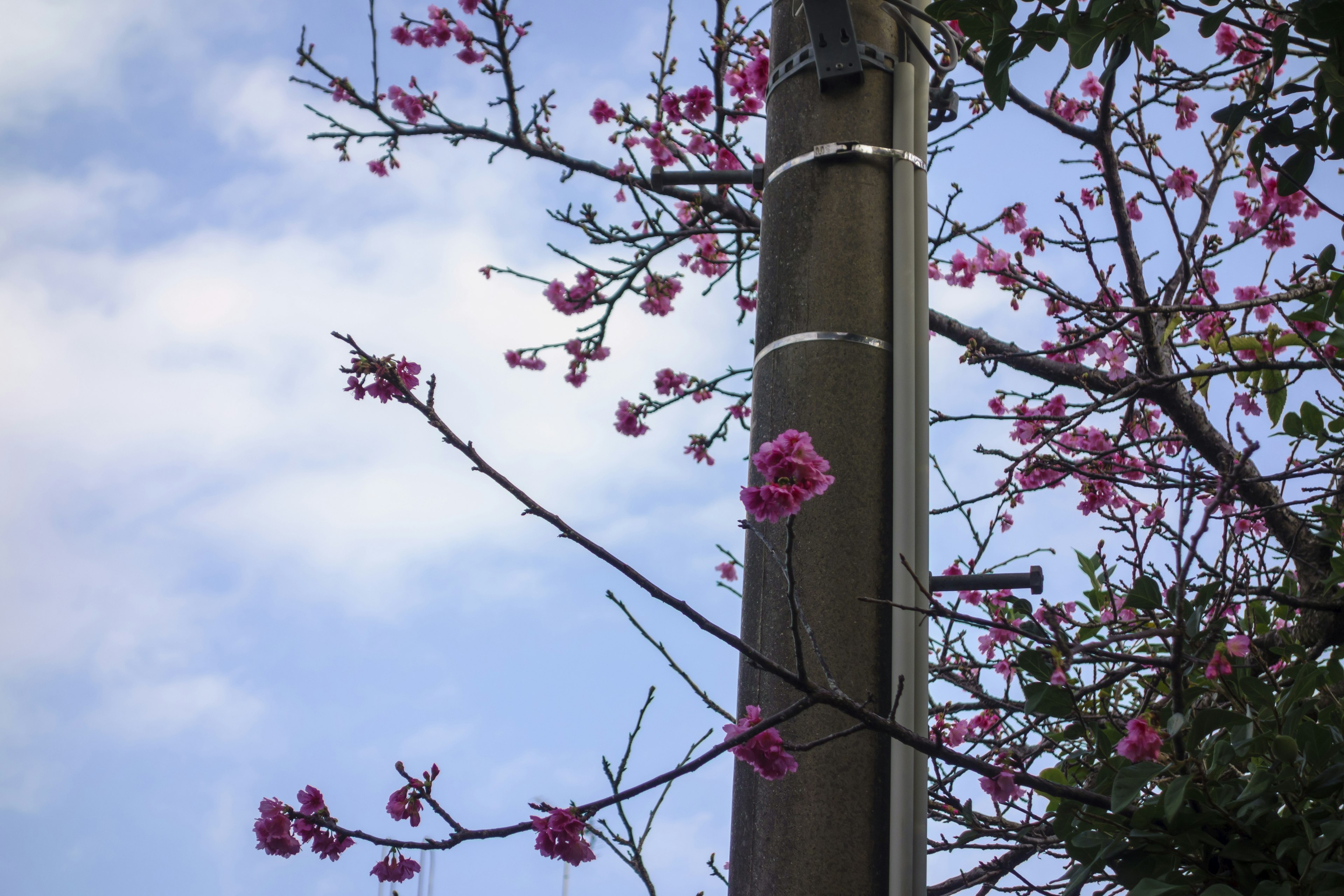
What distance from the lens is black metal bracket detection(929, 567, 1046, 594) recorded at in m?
1.95

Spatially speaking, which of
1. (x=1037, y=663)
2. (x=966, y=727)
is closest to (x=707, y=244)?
(x=966, y=727)

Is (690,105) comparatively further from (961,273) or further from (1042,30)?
(1042,30)

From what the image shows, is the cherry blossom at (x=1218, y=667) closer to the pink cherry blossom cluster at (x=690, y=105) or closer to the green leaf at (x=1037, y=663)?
the green leaf at (x=1037, y=663)

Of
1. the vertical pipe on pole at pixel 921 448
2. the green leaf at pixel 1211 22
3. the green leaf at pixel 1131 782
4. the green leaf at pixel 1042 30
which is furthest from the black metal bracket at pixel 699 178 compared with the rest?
the green leaf at pixel 1131 782

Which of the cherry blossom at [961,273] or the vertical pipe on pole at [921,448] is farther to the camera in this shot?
the cherry blossom at [961,273]

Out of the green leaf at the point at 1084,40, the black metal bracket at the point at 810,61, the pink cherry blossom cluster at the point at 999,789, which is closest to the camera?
the pink cherry blossom cluster at the point at 999,789

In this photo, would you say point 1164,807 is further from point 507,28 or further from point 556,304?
point 556,304

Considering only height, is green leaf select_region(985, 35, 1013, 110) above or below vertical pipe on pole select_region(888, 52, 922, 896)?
above

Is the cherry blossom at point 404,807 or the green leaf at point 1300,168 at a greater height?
the green leaf at point 1300,168

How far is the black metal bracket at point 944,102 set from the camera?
2.43 meters

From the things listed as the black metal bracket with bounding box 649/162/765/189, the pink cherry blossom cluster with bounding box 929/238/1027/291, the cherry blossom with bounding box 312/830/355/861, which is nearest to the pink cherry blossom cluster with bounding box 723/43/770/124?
the pink cherry blossom cluster with bounding box 929/238/1027/291

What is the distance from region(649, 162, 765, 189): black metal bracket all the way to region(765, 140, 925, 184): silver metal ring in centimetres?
33

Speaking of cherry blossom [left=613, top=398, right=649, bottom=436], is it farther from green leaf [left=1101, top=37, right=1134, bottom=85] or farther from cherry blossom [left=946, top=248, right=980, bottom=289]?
green leaf [left=1101, top=37, right=1134, bottom=85]

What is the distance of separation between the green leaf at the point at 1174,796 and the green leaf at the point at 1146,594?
44 cm
